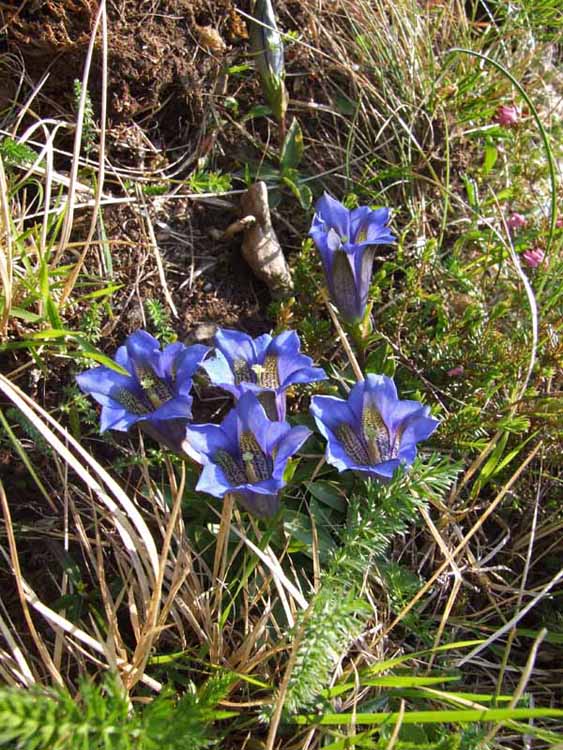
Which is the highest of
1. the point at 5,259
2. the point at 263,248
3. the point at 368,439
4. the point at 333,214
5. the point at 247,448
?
the point at 5,259

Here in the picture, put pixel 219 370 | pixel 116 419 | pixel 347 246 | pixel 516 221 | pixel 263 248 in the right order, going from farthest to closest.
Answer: pixel 516 221, pixel 263 248, pixel 347 246, pixel 219 370, pixel 116 419

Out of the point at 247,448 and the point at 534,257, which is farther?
the point at 534,257

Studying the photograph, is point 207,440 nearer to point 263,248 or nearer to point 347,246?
point 347,246

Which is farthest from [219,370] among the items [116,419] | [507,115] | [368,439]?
[507,115]

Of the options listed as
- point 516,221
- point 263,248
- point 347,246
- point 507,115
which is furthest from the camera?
point 507,115

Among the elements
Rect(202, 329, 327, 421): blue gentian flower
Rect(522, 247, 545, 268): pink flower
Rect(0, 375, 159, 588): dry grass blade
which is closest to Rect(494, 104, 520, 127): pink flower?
Rect(522, 247, 545, 268): pink flower

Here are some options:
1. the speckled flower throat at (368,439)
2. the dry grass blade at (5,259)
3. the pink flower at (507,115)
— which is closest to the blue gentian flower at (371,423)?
the speckled flower throat at (368,439)

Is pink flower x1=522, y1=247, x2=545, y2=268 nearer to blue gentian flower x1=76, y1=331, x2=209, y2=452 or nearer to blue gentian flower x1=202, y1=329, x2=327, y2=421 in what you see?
blue gentian flower x1=202, y1=329, x2=327, y2=421

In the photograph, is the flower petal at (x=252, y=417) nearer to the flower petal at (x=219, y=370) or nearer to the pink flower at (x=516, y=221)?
the flower petal at (x=219, y=370)

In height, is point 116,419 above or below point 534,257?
above
